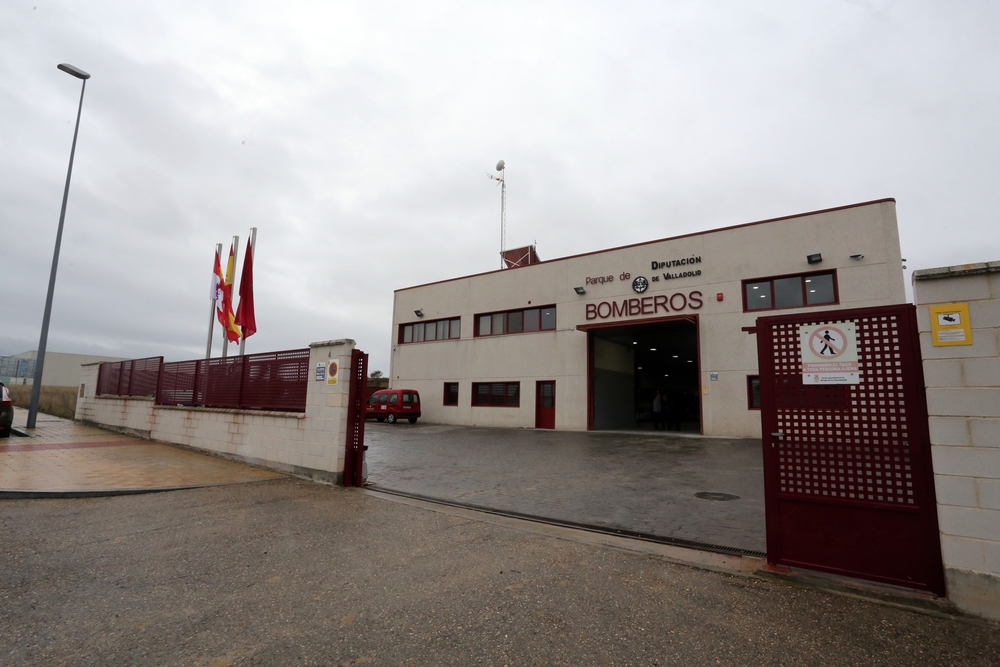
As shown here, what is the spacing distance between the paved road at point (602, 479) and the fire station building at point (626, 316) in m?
4.09

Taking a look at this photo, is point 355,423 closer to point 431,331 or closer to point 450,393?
point 450,393

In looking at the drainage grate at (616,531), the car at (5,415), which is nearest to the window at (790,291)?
the drainage grate at (616,531)

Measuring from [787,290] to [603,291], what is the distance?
6.75 meters

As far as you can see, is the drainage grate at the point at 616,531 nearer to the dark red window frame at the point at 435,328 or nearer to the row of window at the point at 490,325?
the row of window at the point at 490,325

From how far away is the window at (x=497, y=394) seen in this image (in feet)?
73.5

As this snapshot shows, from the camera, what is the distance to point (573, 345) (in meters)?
21.0

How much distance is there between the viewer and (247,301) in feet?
51.8

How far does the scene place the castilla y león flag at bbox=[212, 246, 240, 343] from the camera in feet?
55.9

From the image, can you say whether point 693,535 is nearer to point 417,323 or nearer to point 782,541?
point 782,541

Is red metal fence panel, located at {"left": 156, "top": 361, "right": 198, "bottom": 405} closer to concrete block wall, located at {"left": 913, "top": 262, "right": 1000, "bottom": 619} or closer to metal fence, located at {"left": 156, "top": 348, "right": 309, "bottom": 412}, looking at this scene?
metal fence, located at {"left": 156, "top": 348, "right": 309, "bottom": 412}

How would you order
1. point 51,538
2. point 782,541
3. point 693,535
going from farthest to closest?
point 693,535 → point 51,538 → point 782,541

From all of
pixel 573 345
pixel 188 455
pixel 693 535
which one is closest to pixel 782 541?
pixel 693 535

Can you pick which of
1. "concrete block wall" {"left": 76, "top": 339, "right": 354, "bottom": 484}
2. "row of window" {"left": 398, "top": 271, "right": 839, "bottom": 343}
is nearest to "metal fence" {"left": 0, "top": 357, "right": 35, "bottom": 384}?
"row of window" {"left": 398, "top": 271, "right": 839, "bottom": 343}

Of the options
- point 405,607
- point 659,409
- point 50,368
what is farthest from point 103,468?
point 50,368
